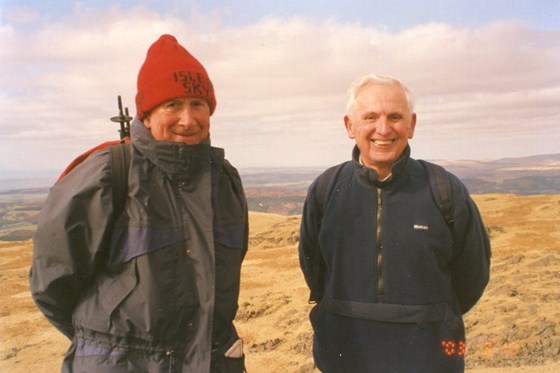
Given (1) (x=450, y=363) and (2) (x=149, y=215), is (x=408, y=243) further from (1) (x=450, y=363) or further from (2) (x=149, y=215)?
(2) (x=149, y=215)

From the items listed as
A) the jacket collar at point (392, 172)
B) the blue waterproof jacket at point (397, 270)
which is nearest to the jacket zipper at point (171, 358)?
the blue waterproof jacket at point (397, 270)

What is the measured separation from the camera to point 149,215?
2.28 m

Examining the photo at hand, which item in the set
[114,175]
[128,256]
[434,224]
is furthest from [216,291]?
[434,224]

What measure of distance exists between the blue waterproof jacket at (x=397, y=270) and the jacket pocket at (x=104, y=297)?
1.14 meters

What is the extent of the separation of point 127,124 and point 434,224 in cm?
199

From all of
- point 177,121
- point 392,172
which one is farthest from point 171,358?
point 392,172

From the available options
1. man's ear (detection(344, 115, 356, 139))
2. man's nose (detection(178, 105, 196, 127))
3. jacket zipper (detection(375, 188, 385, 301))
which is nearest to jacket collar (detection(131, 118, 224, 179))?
man's nose (detection(178, 105, 196, 127))

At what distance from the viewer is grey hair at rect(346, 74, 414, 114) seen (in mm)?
2760

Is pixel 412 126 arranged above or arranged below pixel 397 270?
above

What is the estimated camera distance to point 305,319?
25.7 feet

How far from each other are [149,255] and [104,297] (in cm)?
30

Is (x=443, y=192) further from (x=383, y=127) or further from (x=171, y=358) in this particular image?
(x=171, y=358)

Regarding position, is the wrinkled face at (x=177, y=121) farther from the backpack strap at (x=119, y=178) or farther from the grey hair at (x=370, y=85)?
the grey hair at (x=370, y=85)

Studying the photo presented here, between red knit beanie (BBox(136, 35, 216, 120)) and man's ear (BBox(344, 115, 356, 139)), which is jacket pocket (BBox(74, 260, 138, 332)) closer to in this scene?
red knit beanie (BBox(136, 35, 216, 120))
